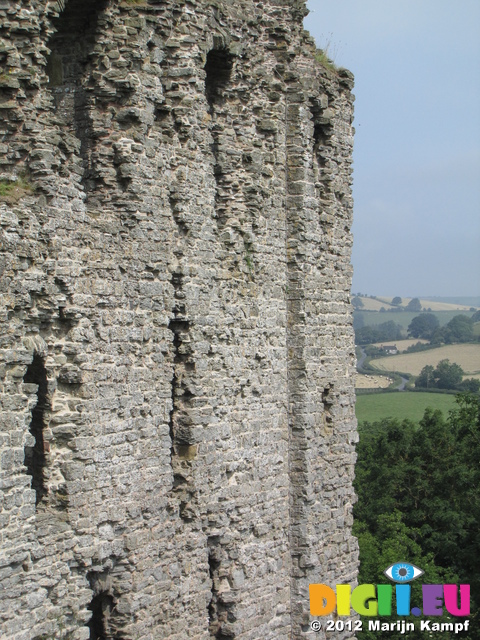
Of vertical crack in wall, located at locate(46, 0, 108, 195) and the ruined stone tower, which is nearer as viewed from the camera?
the ruined stone tower

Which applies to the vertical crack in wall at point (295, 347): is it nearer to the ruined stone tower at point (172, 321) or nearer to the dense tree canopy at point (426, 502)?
the ruined stone tower at point (172, 321)

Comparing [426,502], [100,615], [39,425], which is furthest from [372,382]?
[39,425]

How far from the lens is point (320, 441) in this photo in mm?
15789

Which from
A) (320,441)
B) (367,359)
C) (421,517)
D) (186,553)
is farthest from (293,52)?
(367,359)

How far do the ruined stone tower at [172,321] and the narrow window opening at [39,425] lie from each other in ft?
0.07

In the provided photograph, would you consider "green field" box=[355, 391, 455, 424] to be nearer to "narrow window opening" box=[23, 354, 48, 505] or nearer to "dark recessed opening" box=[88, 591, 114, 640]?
"dark recessed opening" box=[88, 591, 114, 640]

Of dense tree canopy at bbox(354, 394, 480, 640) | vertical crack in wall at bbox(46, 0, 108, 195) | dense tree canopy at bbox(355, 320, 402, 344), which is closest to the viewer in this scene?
vertical crack in wall at bbox(46, 0, 108, 195)

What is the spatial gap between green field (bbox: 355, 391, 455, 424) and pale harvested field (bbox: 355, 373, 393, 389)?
5.64 metres

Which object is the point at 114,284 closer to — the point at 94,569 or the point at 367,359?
the point at 94,569

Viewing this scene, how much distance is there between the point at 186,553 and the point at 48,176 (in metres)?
4.72

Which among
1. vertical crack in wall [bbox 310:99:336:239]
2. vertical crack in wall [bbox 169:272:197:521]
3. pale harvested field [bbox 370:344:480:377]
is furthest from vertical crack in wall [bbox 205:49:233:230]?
pale harvested field [bbox 370:344:480:377]

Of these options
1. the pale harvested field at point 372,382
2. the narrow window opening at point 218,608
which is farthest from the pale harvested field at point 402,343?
the narrow window opening at point 218,608

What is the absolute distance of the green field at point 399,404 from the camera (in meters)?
62.6

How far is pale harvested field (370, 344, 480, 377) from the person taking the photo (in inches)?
3807
